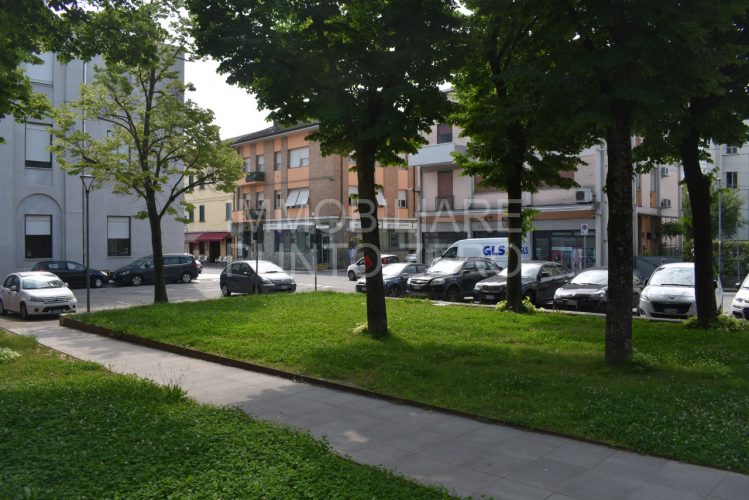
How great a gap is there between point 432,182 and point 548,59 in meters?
29.6

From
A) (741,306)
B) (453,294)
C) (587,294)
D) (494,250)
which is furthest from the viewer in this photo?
(494,250)

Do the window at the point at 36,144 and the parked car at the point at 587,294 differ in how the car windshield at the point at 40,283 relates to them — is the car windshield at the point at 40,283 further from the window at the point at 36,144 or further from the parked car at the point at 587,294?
the parked car at the point at 587,294

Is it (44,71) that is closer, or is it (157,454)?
(157,454)

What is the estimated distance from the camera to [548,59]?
31.9 ft

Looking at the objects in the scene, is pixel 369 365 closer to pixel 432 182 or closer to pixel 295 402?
pixel 295 402

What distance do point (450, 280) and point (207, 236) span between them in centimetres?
4552

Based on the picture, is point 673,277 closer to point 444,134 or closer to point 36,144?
point 444,134

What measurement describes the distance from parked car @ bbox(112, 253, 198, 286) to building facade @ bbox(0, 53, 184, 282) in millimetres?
2950

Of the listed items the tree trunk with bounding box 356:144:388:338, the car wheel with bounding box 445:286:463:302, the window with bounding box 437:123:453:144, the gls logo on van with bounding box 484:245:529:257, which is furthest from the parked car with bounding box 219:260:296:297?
the window with bounding box 437:123:453:144

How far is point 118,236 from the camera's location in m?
35.0

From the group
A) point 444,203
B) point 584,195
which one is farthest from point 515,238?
point 444,203

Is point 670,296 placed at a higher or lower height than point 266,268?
lower

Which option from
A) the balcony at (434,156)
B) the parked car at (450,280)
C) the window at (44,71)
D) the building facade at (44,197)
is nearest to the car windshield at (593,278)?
the parked car at (450,280)

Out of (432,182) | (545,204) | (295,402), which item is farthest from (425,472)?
(432,182)
